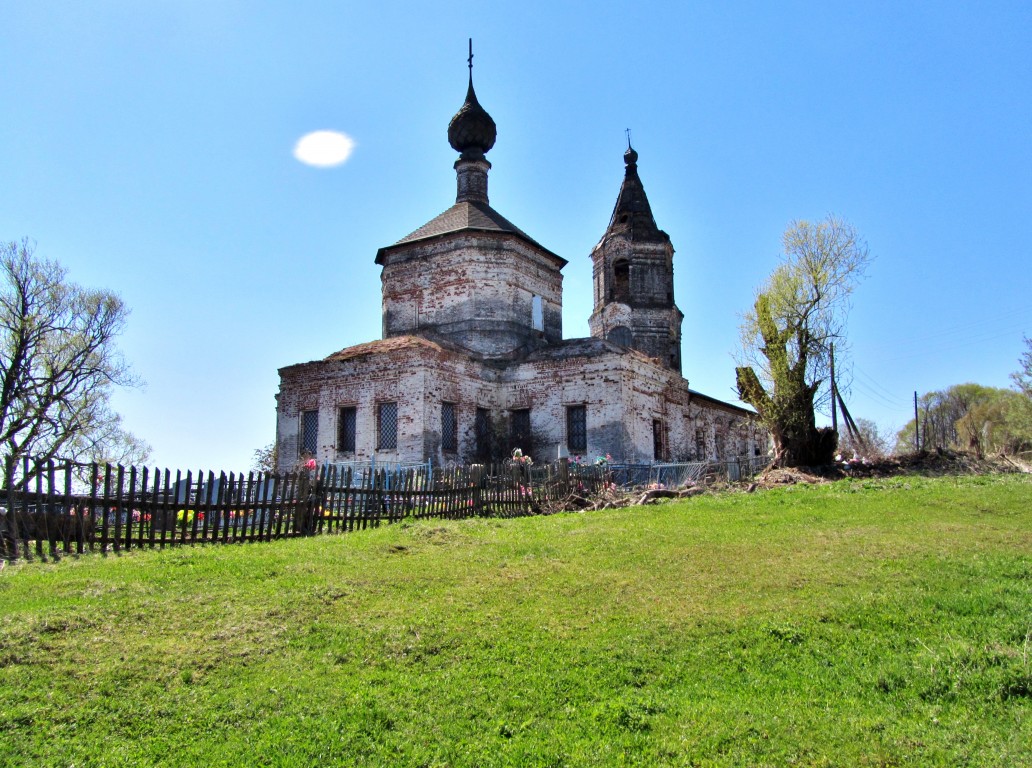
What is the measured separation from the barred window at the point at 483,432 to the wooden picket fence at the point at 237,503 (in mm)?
7816

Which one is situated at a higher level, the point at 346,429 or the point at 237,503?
the point at 346,429

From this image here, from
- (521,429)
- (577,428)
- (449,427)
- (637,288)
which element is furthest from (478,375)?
Result: (637,288)

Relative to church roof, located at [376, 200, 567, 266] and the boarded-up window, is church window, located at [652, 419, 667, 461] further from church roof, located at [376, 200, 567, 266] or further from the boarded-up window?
church roof, located at [376, 200, 567, 266]

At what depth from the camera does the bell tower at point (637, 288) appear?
3272cm

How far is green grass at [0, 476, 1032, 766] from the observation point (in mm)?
4824

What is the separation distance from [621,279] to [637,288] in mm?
1163

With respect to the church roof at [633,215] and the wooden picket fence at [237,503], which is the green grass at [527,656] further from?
the church roof at [633,215]

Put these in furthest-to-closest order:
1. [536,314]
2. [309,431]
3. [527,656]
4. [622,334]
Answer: [622,334]
[536,314]
[309,431]
[527,656]

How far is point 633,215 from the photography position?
33.8m

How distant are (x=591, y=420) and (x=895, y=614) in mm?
17221

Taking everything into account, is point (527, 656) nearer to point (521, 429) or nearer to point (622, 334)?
point (521, 429)

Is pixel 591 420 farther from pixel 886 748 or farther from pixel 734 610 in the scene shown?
pixel 886 748

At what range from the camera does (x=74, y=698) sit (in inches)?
209

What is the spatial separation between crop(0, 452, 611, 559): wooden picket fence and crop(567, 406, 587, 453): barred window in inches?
277
